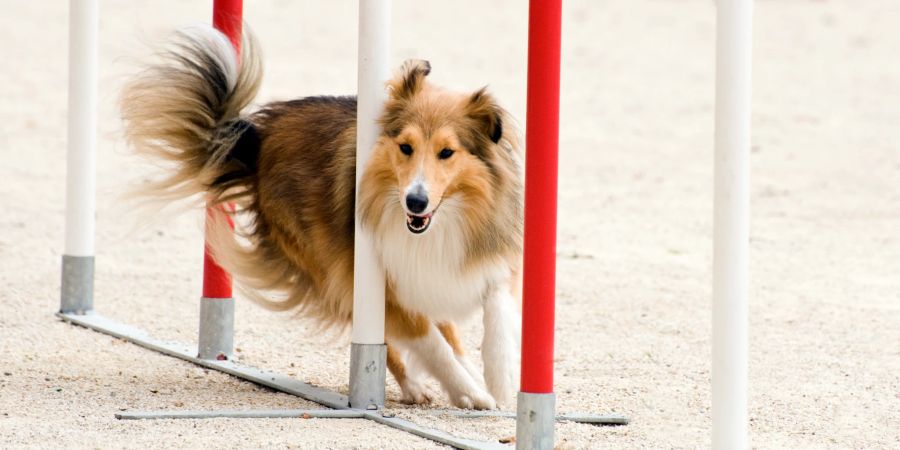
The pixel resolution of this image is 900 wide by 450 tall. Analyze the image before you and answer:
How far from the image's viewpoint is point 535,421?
3812 mm

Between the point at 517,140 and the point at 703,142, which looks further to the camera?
the point at 703,142

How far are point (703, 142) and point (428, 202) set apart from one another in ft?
25.4

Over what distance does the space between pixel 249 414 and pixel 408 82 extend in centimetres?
120

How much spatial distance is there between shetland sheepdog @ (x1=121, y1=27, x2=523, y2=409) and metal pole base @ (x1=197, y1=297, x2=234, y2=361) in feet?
0.56

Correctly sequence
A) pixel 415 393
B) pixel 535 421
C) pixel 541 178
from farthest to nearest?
pixel 415 393, pixel 535 421, pixel 541 178

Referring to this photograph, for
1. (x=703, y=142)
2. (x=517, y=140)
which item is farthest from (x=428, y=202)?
(x=703, y=142)

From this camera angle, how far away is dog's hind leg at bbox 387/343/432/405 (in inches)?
191

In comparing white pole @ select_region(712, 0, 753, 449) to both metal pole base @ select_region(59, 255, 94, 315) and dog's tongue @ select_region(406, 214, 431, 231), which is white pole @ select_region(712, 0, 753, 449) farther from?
metal pole base @ select_region(59, 255, 94, 315)

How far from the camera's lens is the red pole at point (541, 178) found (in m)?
3.67

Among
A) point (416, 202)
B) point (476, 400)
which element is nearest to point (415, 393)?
point (476, 400)

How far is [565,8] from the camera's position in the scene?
17656 mm

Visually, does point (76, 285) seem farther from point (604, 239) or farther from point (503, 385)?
point (604, 239)

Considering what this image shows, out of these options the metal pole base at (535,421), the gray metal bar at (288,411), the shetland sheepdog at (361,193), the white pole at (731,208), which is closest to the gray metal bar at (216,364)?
the gray metal bar at (288,411)

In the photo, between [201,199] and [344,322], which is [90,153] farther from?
[344,322]
